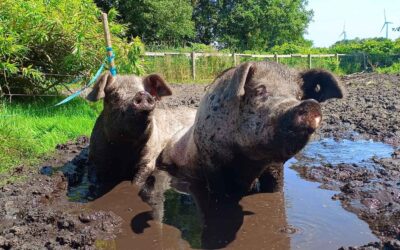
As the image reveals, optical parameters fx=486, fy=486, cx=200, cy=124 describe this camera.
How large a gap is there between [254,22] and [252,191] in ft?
147

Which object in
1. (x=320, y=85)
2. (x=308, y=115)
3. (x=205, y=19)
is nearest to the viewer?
(x=308, y=115)

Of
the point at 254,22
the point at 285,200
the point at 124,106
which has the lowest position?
the point at 285,200

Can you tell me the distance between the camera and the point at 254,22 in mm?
48500

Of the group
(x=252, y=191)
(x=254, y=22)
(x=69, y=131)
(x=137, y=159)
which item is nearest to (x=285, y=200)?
(x=252, y=191)

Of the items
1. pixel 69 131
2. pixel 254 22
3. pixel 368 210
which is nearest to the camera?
pixel 368 210

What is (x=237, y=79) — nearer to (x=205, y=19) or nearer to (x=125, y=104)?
(x=125, y=104)

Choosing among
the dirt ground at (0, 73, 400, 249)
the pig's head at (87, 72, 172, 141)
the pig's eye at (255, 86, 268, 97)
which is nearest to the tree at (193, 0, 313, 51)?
the dirt ground at (0, 73, 400, 249)

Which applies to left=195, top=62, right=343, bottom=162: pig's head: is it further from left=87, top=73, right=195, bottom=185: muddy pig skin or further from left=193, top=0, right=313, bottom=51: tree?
left=193, top=0, right=313, bottom=51: tree

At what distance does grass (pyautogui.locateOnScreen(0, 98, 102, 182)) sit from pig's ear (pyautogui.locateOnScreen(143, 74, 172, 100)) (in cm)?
171

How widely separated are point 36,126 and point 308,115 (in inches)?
212

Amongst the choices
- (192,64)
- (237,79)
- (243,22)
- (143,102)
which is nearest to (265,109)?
(237,79)

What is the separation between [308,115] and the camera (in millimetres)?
3361

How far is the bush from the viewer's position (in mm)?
8633

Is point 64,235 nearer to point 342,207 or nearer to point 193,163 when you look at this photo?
point 193,163
